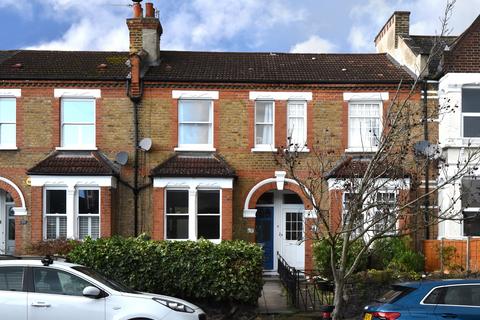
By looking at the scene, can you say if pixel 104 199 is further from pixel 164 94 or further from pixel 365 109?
pixel 365 109

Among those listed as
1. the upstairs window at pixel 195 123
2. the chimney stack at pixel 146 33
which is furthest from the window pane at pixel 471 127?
the chimney stack at pixel 146 33

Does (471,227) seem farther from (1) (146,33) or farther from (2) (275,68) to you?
(1) (146,33)

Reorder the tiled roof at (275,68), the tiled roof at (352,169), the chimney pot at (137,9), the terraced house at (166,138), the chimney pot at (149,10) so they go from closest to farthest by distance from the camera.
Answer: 1. the tiled roof at (352,169)
2. the terraced house at (166,138)
3. the tiled roof at (275,68)
4. the chimney pot at (137,9)
5. the chimney pot at (149,10)

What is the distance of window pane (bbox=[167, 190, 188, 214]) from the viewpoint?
808 inches

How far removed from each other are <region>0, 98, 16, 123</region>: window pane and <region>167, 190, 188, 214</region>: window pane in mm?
5694

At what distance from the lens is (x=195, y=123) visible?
2114 cm

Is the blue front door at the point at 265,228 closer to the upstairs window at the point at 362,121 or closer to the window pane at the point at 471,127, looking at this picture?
the upstairs window at the point at 362,121

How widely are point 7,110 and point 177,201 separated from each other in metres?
6.27

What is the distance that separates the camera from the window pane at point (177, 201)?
20.5 meters

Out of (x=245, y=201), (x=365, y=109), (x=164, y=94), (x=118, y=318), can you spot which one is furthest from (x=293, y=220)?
(x=118, y=318)

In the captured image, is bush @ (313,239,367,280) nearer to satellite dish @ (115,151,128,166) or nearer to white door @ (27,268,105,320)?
satellite dish @ (115,151,128,166)

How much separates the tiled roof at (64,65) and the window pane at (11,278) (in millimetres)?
11158

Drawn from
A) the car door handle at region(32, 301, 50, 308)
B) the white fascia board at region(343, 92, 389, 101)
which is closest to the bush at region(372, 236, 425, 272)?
the white fascia board at region(343, 92, 389, 101)

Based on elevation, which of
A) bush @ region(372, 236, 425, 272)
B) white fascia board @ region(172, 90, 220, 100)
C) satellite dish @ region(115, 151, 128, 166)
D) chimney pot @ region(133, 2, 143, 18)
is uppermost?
chimney pot @ region(133, 2, 143, 18)
